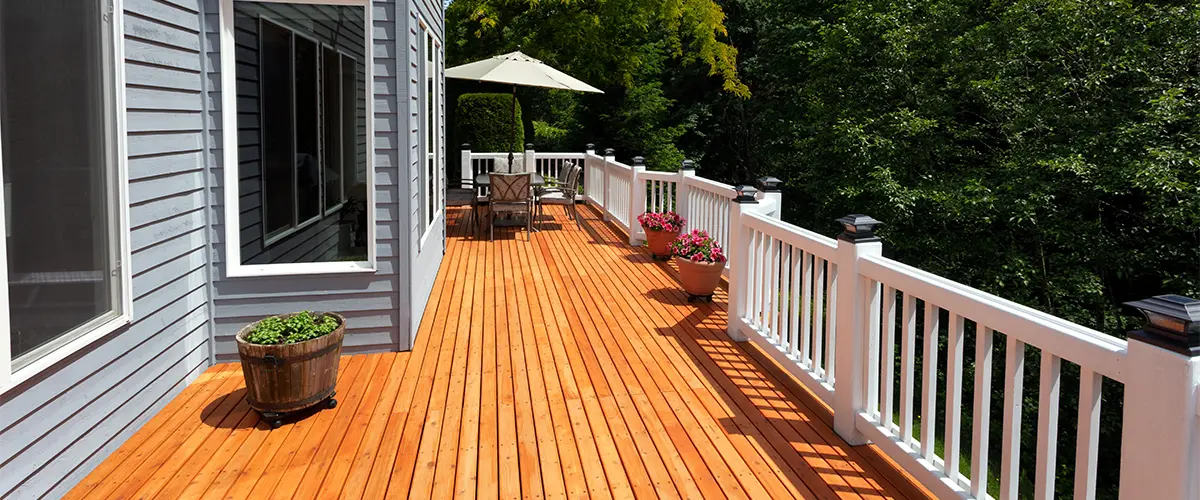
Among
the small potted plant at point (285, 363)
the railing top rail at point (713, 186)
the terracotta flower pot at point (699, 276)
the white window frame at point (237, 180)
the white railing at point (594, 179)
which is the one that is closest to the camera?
the small potted plant at point (285, 363)

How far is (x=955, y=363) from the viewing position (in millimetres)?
2477

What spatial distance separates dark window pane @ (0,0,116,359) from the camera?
2410 mm

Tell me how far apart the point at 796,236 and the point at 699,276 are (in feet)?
6.20

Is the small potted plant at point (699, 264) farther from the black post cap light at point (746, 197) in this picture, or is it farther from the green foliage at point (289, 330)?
the green foliage at point (289, 330)

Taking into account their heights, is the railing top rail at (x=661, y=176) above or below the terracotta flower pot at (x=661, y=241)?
above

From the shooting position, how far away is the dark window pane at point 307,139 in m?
4.17

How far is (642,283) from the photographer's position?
6.38m

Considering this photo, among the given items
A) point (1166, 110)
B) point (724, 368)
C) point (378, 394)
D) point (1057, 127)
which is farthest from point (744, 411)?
point (1057, 127)

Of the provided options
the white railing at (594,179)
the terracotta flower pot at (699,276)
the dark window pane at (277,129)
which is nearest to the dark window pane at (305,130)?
the dark window pane at (277,129)

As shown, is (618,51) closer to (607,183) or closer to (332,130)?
(607,183)

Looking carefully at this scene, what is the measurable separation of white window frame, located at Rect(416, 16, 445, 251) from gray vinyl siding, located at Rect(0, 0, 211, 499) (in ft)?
4.71

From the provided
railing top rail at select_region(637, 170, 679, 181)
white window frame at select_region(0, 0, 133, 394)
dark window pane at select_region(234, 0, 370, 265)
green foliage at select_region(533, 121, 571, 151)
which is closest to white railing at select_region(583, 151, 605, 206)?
railing top rail at select_region(637, 170, 679, 181)

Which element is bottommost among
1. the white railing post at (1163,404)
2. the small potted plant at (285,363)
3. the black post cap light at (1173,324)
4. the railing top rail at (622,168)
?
the small potted plant at (285,363)

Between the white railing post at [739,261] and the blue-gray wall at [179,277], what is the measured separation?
1.81 metres
